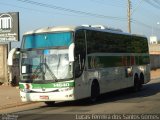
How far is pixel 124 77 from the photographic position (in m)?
24.6

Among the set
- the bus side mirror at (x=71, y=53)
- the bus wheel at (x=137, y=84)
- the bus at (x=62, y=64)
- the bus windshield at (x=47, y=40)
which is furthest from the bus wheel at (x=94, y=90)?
the bus wheel at (x=137, y=84)

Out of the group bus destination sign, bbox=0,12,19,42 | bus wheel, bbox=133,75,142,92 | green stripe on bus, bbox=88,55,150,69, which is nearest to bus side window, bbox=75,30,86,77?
green stripe on bus, bbox=88,55,150,69

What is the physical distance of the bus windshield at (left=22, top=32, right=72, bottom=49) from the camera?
61.1 feet

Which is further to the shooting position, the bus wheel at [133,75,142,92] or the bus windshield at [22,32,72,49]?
the bus wheel at [133,75,142,92]

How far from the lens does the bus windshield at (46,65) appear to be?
1825 cm

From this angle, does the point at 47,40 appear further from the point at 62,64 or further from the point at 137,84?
the point at 137,84

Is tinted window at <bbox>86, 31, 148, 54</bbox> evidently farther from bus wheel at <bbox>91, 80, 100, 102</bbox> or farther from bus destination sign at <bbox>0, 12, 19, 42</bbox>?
bus destination sign at <bbox>0, 12, 19, 42</bbox>

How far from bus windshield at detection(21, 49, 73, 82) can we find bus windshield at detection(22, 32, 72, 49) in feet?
0.93

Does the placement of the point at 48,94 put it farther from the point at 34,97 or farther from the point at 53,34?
the point at 53,34

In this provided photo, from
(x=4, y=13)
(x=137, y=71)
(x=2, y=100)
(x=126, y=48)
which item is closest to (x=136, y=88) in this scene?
(x=137, y=71)

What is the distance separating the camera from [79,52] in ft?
61.6

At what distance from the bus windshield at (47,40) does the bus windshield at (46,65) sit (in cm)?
28

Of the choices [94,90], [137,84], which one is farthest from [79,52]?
[137,84]

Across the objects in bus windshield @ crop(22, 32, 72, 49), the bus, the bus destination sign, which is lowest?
the bus
